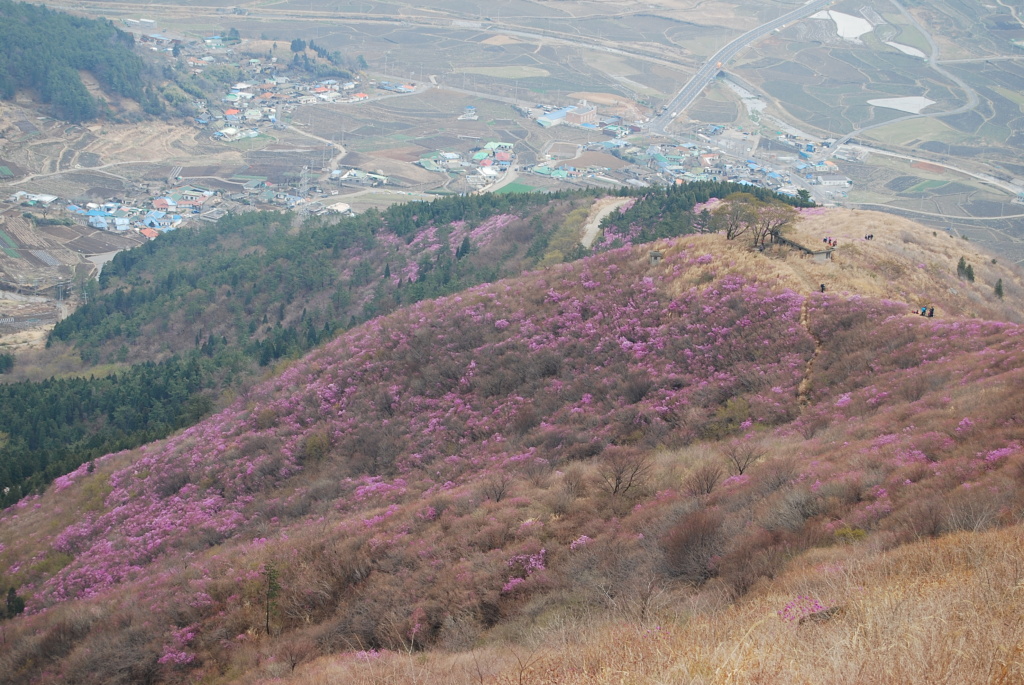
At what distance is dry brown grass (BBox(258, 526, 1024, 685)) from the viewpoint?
35.2 ft

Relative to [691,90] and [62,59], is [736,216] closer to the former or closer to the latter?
[691,90]

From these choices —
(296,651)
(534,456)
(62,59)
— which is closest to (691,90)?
(62,59)

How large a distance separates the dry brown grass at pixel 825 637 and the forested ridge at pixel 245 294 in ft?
133

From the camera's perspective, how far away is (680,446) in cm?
2677

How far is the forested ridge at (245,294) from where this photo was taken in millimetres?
56625

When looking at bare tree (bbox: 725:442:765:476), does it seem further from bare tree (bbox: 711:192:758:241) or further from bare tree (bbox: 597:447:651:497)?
bare tree (bbox: 711:192:758:241)

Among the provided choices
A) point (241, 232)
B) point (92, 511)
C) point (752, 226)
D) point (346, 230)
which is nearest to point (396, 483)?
point (92, 511)

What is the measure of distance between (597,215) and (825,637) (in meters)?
60.6

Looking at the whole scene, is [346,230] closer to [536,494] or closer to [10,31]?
[536,494]

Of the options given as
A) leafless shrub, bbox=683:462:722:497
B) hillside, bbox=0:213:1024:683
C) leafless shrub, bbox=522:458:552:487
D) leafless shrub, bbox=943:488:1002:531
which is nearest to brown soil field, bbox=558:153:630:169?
hillside, bbox=0:213:1024:683

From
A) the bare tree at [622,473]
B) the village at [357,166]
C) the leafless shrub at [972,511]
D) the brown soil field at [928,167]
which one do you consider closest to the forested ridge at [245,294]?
the village at [357,166]

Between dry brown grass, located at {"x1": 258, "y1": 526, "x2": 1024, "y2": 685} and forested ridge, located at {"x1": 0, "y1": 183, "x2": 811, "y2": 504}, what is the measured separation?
133ft

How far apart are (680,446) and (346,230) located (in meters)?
65.5

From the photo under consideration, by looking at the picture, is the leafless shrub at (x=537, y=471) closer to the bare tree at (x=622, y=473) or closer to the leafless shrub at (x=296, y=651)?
the bare tree at (x=622, y=473)
